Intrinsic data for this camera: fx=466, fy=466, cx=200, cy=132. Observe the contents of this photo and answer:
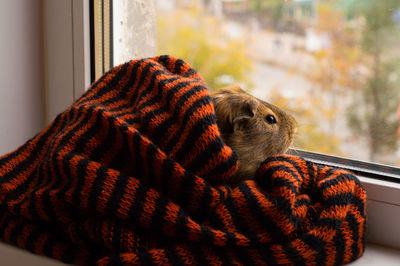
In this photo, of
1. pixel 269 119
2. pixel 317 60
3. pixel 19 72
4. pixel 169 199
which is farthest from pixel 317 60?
pixel 19 72

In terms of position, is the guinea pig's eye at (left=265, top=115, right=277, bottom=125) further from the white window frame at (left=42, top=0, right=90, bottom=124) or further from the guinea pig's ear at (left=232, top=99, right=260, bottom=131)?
the white window frame at (left=42, top=0, right=90, bottom=124)

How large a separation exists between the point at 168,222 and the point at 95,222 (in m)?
0.12

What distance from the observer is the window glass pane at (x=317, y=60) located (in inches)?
35.4

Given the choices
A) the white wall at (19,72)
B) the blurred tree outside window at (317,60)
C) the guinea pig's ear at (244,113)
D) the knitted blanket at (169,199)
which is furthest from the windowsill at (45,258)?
the white wall at (19,72)

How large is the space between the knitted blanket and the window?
0.57 ft

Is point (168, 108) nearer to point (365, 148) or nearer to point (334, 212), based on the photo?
point (334, 212)

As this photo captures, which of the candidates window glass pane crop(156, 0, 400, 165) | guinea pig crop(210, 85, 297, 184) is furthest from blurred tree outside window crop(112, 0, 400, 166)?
guinea pig crop(210, 85, 297, 184)

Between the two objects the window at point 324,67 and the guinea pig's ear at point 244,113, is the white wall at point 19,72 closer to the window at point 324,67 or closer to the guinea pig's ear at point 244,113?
the window at point 324,67

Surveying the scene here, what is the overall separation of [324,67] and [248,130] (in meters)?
0.26

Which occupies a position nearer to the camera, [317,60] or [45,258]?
[45,258]

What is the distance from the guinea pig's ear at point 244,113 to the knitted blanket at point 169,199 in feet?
0.26

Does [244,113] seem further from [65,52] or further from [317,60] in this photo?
[65,52]

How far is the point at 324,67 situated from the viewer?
3.15 feet

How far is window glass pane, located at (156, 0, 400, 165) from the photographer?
0.90m
